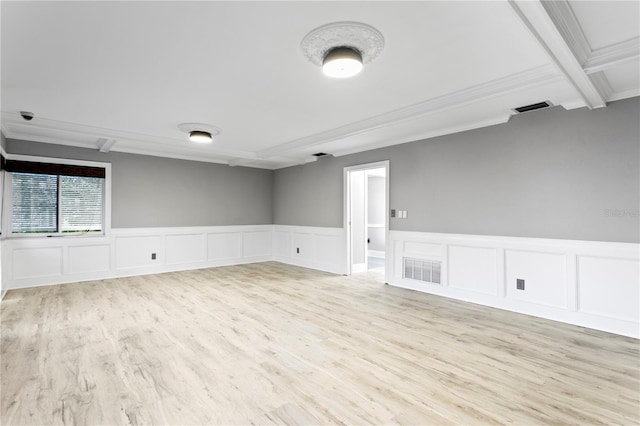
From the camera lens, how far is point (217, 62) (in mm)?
2654

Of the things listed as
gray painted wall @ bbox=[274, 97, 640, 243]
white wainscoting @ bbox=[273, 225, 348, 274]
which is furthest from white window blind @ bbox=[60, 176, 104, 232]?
gray painted wall @ bbox=[274, 97, 640, 243]

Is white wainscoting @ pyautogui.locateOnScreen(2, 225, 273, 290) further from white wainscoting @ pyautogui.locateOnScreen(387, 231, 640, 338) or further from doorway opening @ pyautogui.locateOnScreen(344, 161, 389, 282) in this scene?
white wainscoting @ pyautogui.locateOnScreen(387, 231, 640, 338)

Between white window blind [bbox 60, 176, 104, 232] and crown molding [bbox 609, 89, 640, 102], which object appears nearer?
crown molding [bbox 609, 89, 640, 102]

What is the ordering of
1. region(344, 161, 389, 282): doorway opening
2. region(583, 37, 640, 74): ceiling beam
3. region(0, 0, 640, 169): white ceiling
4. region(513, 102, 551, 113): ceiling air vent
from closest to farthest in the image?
1. region(0, 0, 640, 169): white ceiling
2. region(583, 37, 640, 74): ceiling beam
3. region(513, 102, 551, 113): ceiling air vent
4. region(344, 161, 389, 282): doorway opening

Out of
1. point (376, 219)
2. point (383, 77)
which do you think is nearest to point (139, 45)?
point (383, 77)

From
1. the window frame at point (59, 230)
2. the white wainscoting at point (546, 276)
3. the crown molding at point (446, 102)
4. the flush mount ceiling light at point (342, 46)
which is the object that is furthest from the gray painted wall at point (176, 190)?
the flush mount ceiling light at point (342, 46)

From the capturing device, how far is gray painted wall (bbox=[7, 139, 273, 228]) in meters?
5.86

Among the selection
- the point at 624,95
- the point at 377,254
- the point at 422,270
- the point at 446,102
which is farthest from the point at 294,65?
the point at 377,254

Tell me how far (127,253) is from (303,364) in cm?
500

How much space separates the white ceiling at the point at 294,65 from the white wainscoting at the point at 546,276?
159 cm

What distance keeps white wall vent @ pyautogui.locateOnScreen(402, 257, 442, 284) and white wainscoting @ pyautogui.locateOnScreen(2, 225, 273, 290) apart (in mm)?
4053

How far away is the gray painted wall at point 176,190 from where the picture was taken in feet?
19.2

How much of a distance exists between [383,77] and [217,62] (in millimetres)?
1505

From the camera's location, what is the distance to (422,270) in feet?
16.2
